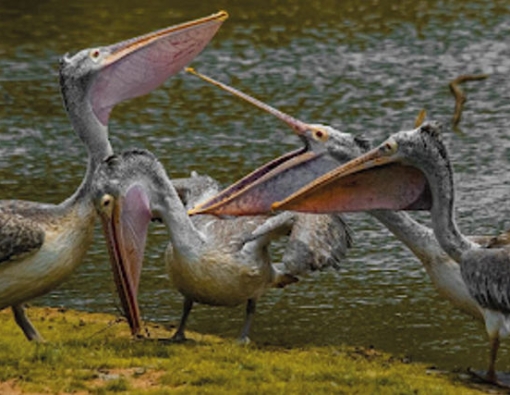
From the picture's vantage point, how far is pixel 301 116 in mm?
17375

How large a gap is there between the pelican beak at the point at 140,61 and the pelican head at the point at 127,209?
→ 70 centimetres

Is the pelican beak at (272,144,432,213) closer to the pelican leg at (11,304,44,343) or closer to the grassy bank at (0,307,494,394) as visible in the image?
the grassy bank at (0,307,494,394)

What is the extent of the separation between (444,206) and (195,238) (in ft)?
5.49

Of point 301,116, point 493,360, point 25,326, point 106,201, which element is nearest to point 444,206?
point 493,360

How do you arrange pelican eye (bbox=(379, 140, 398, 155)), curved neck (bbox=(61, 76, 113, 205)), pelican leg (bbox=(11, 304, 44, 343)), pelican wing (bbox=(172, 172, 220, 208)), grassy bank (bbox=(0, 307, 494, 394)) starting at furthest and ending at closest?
pelican wing (bbox=(172, 172, 220, 208))
curved neck (bbox=(61, 76, 113, 205))
pelican leg (bbox=(11, 304, 44, 343))
pelican eye (bbox=(379, 140, 398, 155))
grassy bank (bbox=(0, 307, 494, 394))

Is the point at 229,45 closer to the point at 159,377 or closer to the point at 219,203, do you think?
the point at 219,203

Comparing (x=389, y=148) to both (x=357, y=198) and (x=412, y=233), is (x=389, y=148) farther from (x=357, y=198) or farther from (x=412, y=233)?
(x=412, y=233)

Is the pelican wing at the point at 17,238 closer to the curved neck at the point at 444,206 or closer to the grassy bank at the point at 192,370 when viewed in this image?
the grassy bank at the point at 192,370

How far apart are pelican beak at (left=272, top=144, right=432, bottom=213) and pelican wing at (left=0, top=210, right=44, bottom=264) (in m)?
1.45

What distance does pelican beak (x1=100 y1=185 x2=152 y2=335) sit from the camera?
9.26m

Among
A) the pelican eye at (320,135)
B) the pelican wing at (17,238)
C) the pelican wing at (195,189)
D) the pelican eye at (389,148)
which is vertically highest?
the pelican eye at (389,148)

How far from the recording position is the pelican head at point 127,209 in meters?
9.25

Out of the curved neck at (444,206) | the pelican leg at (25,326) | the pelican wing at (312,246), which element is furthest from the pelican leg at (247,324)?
the curved neck at (444,206)

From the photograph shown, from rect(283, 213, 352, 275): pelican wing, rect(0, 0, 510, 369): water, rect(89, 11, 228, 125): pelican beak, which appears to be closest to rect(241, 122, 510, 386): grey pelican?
rect(283, 213, 352, 275): pelican wing
